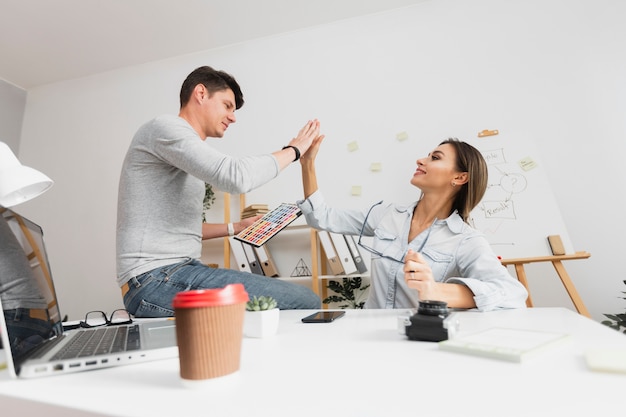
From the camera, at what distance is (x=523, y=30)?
2.59m

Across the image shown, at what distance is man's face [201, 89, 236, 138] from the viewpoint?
1673mm

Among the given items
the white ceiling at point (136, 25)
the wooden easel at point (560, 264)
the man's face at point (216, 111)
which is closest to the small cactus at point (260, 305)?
the man's face at point (216, 111)

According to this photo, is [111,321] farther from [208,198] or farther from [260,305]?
[208,198]

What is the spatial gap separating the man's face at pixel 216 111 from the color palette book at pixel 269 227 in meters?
0.49

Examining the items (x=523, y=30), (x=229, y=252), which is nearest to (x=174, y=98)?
(x=229, y=252)

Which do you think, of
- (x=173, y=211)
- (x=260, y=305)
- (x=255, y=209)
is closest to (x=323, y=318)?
(x=260, y=305)

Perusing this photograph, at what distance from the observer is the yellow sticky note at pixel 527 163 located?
7.38 ft

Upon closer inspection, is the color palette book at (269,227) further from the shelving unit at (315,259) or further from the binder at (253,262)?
the binder at (253,262)

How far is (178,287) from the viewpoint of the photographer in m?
1.26

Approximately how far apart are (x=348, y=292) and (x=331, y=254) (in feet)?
0.97

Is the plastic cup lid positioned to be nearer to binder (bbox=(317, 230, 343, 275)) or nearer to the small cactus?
the small cactus

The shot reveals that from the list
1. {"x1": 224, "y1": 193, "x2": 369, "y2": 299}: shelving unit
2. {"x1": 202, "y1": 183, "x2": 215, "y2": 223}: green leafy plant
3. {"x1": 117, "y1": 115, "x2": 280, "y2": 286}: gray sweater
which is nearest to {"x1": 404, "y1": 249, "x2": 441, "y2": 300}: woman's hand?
{"x1": 117, "y1": 115, "x2": 280, "y2": 286}: gray sweater

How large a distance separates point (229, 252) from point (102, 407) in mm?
2524

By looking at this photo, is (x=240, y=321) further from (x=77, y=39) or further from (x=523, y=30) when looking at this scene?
(x=77, y=39)
